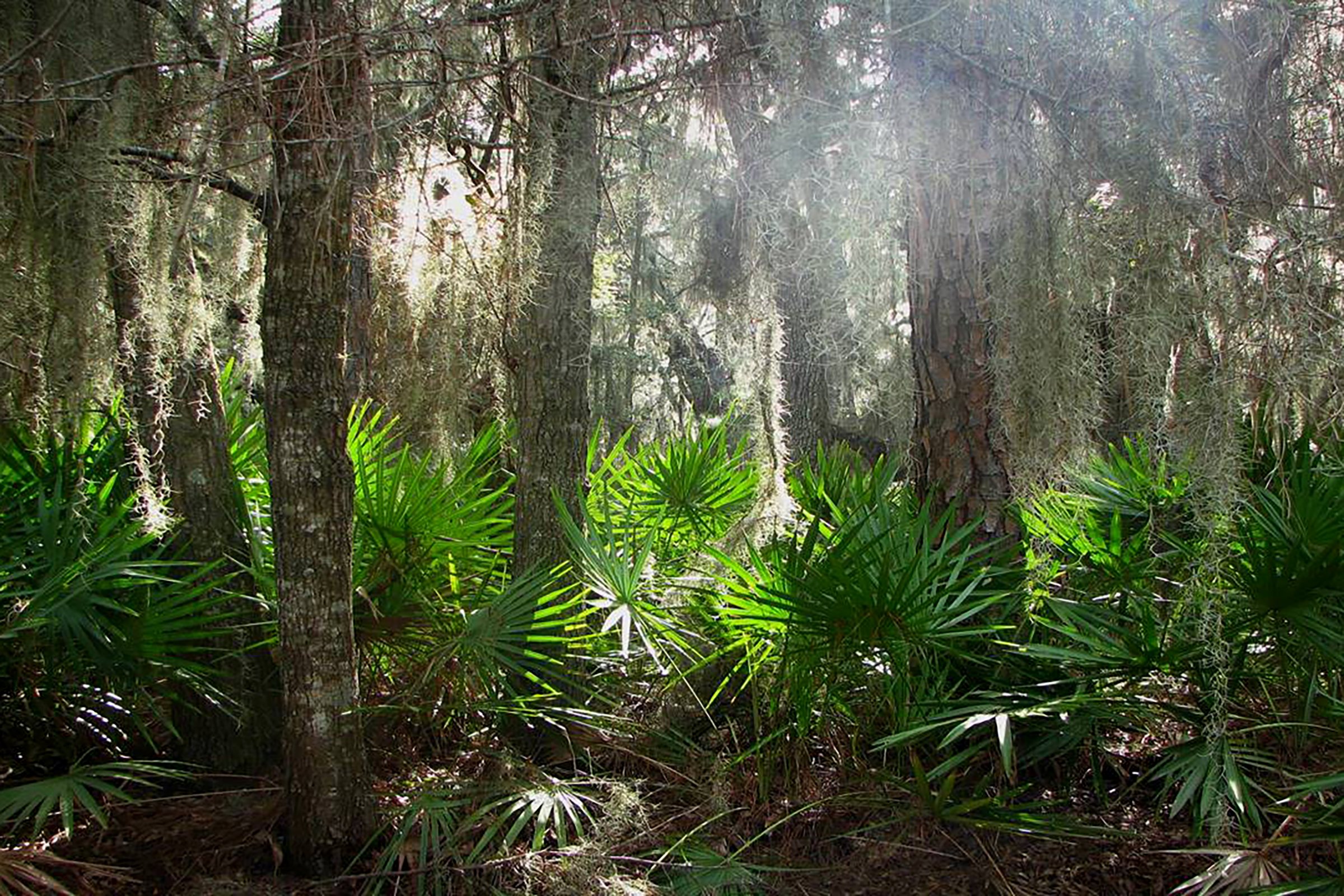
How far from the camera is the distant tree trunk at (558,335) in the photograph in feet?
12.4

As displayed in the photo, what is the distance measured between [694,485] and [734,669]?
3.67 ft

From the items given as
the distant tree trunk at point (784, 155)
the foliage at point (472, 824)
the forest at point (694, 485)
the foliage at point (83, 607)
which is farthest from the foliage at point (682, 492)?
the foliage at point (83, 607)

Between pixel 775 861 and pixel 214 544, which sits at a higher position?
pixel 214 544

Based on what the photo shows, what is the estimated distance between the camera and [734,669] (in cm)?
352

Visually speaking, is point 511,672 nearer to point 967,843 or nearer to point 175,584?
point 175,584

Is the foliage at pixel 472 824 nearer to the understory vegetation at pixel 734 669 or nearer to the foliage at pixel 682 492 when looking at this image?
the understory vegetation at pixel 734 669

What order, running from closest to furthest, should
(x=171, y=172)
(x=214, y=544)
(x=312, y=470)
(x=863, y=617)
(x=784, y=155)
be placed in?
(x=312, y=470)
(x=863, y=617)
(x=784, y=155)
(x=171, y=172)
(x=214, y=544)

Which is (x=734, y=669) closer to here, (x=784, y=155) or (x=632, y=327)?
(x=784, y=155)

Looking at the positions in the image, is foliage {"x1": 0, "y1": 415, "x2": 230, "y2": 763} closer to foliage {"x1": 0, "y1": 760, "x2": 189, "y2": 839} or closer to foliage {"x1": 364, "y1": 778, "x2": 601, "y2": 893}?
foliage {"x1": 0, "y1": 760, "x2": 189, "y2": 839}

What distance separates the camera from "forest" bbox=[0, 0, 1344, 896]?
2963 mm

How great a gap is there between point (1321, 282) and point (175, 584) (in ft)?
12.2

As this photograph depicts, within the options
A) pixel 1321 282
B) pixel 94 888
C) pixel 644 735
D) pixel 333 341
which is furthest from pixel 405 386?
pixel 1321 282

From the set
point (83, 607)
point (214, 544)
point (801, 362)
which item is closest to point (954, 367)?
point (801, 362)

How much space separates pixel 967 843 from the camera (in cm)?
329
